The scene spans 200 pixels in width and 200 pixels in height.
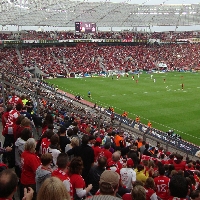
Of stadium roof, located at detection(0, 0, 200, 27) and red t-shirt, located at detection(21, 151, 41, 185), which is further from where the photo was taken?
stadium roof, located at detection(0, 0, 200, 27)

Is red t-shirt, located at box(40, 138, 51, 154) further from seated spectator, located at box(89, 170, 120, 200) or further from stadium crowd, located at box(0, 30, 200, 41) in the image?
stadium crowd, located at box(0, 30, 200, 41)

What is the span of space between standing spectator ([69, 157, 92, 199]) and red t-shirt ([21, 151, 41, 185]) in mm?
727

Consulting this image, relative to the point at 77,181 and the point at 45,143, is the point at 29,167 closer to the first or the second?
the point at 77,181

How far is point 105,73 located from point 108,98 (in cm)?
2228

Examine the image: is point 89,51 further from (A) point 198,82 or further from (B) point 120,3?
(A) point 198,82

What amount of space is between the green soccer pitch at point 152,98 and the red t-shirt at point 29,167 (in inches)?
718

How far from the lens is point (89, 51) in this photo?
69.0 meters

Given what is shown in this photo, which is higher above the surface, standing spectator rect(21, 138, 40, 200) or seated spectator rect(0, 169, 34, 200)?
seated spectator rect(0, 169, 34, 200)

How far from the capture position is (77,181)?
16.2 ft

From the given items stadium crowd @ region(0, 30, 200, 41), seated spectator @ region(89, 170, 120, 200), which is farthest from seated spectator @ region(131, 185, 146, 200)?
stadium crowd @ region(0, 30, 200, 41)

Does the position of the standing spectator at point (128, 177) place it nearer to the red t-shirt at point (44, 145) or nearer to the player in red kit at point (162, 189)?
the player in red kit at point (162, 189)

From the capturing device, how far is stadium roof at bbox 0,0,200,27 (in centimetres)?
5575

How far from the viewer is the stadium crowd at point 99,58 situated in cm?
5862

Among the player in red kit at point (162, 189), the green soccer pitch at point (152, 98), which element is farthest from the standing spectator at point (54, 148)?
the green soccer pitch at point (152, 98)
